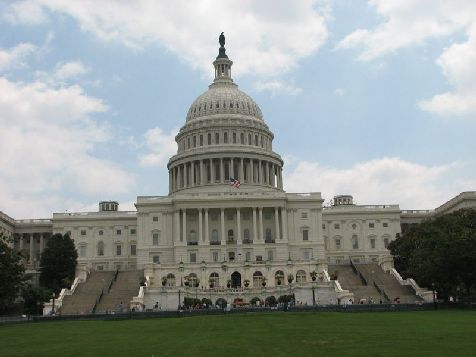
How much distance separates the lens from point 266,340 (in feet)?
124

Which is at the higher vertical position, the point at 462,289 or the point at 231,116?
the point at 231,116

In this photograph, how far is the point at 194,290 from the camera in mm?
100312

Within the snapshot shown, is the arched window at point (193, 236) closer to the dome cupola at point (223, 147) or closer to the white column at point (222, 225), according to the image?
the white column at point (222, 225)

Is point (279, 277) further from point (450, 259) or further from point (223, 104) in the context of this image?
point (223, 104)

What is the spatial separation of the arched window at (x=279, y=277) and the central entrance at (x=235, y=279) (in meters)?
5.90

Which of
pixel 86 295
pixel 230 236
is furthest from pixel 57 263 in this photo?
pixel 230 236

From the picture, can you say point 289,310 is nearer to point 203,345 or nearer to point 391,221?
point 203,345

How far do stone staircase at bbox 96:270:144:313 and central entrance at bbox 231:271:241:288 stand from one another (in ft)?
49.0

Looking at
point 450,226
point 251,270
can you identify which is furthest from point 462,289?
point 251,270

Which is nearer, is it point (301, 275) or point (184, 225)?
point (301, 275)

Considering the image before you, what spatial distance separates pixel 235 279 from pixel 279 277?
7.14 metres

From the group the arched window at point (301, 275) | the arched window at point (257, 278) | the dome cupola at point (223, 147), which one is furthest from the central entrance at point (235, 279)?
the dome cupola at point (223, 147)

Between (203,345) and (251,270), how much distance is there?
77.3 metres

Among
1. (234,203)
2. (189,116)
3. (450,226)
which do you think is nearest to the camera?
(450,226)
